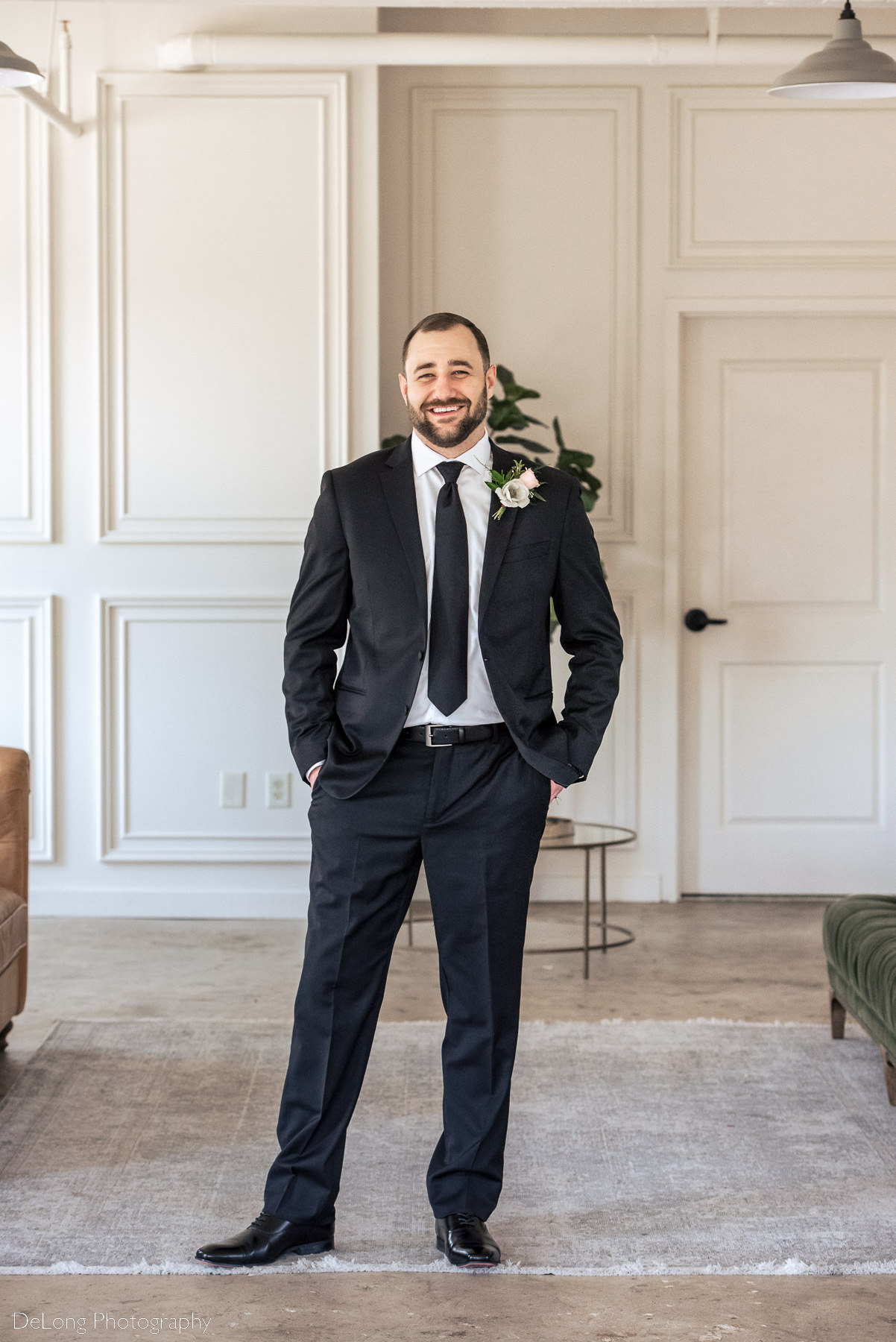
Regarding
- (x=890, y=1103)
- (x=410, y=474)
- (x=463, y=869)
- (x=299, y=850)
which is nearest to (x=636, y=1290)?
(x=463, y=869)

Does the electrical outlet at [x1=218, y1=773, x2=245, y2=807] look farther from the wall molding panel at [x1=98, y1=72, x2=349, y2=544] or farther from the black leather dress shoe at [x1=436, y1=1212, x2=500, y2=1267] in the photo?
the black leather dress shoe at [x1=436, y1=1212, x2=500, y2=1267]

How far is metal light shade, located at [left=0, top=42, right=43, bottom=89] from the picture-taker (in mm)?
3398

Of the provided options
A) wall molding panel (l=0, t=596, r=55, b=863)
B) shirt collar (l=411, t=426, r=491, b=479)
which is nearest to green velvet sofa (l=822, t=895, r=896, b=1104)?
shirt collar (l=411, t=426, r=491, b=479)

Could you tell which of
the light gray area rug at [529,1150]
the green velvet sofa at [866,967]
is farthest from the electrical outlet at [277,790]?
the green velvet sofa at [866,967]

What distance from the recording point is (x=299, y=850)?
15.8 feet

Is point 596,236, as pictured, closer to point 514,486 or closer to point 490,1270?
point 514,486

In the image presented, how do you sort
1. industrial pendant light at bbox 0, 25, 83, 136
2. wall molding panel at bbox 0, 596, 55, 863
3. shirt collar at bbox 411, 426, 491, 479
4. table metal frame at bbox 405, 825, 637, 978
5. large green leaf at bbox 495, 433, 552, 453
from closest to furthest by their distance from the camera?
shirt collar at bbox 411, 426, 491, 479, table metal frame at bbox 405, 825, 637, 978, industrial pendant light at bbox 0, 25, 83, 136, large green leaf at bbox 495, 433, 552, 453, wall molding panel at bbox 0, 596, 55, 863

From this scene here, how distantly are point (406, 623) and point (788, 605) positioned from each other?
329cm

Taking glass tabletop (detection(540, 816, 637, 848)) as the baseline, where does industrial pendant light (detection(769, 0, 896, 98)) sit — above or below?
above

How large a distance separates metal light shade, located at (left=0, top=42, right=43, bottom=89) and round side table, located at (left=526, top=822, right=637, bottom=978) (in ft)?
8.35

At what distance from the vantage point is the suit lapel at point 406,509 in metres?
2.18

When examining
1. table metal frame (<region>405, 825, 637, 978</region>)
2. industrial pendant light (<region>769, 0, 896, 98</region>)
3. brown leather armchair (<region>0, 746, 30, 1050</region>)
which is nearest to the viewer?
brown leather armchair (<region>0, 746, 30, 1050</region>)

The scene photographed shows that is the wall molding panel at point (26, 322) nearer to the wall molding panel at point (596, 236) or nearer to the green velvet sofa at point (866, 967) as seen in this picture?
the wall molding panel at point (596, 236)

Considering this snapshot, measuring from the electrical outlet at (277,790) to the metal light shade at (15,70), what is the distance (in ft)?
7.84
